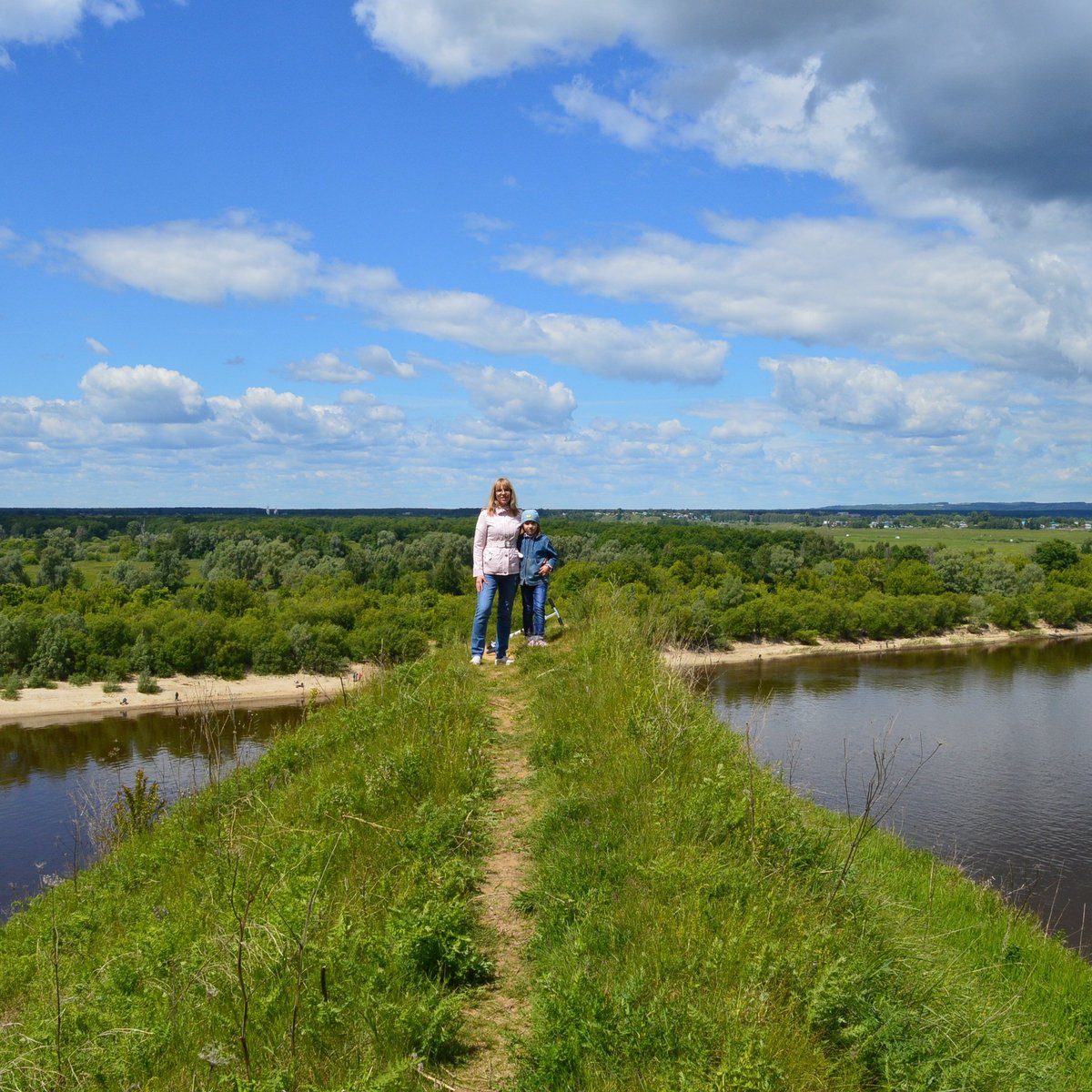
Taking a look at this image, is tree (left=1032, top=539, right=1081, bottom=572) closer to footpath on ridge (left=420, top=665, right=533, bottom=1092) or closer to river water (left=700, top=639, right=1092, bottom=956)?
river water (left=700, top=639, right=1092, bottom=956)

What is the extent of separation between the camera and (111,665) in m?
58.7

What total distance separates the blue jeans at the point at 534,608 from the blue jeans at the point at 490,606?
51 cm

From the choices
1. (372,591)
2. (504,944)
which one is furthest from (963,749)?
(372,591)

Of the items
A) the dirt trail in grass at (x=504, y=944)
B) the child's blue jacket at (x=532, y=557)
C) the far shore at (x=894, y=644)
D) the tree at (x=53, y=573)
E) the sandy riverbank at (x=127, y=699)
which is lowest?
the sandy riverbank at (x=127, y=699)

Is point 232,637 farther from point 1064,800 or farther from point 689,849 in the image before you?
point 689,849

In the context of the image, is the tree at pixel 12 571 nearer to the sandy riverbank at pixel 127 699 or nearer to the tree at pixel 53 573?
the tree at pixel 53 573

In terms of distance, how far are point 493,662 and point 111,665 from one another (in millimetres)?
57115

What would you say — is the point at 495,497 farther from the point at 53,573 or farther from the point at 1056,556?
the point at 1056,556

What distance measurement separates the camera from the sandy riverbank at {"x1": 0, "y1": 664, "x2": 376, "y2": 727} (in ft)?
169

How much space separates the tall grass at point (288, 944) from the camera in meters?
3.03

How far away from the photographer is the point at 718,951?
3426mm

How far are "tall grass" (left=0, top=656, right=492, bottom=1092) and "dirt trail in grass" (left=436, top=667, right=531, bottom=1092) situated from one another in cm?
9

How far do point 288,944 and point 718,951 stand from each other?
1722 millimetres

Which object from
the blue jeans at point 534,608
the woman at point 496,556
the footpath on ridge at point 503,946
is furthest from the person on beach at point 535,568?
the footpath on ridge at point 503,946
